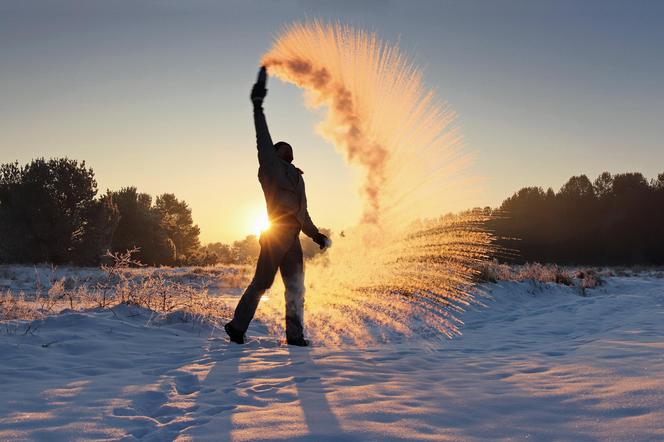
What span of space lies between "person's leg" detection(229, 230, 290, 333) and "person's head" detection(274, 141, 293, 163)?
34.2 inches

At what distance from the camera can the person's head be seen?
5434 millimetres

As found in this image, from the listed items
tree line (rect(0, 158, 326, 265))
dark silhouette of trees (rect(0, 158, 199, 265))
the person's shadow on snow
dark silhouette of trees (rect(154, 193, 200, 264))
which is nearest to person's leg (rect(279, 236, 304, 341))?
the person's shadow on snow

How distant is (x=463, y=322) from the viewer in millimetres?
8391

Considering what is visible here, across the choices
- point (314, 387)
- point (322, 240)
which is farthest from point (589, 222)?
point (314, 387)

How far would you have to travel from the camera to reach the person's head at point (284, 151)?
543 centimetres

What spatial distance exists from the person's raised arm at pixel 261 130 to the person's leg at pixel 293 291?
94 centimetres

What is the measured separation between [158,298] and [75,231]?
85.9 feet

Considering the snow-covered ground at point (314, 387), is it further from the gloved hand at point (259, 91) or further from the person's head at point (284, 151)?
the gloved hand at point (259, 91)

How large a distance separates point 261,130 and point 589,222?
47043mm

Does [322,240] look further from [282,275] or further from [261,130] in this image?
[261,130]

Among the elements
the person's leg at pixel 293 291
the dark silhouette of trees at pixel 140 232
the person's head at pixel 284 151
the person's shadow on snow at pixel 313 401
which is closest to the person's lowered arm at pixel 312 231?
the person's leg at pixel 293 291

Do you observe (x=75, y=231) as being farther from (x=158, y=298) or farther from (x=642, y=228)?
(x=642, y=228)

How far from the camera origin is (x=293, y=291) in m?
5.21

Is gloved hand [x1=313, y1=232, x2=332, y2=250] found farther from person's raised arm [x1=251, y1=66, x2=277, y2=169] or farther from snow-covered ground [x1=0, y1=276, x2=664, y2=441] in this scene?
snow-covered ground [x1=0, y1=276, x2=664, y2=441]
